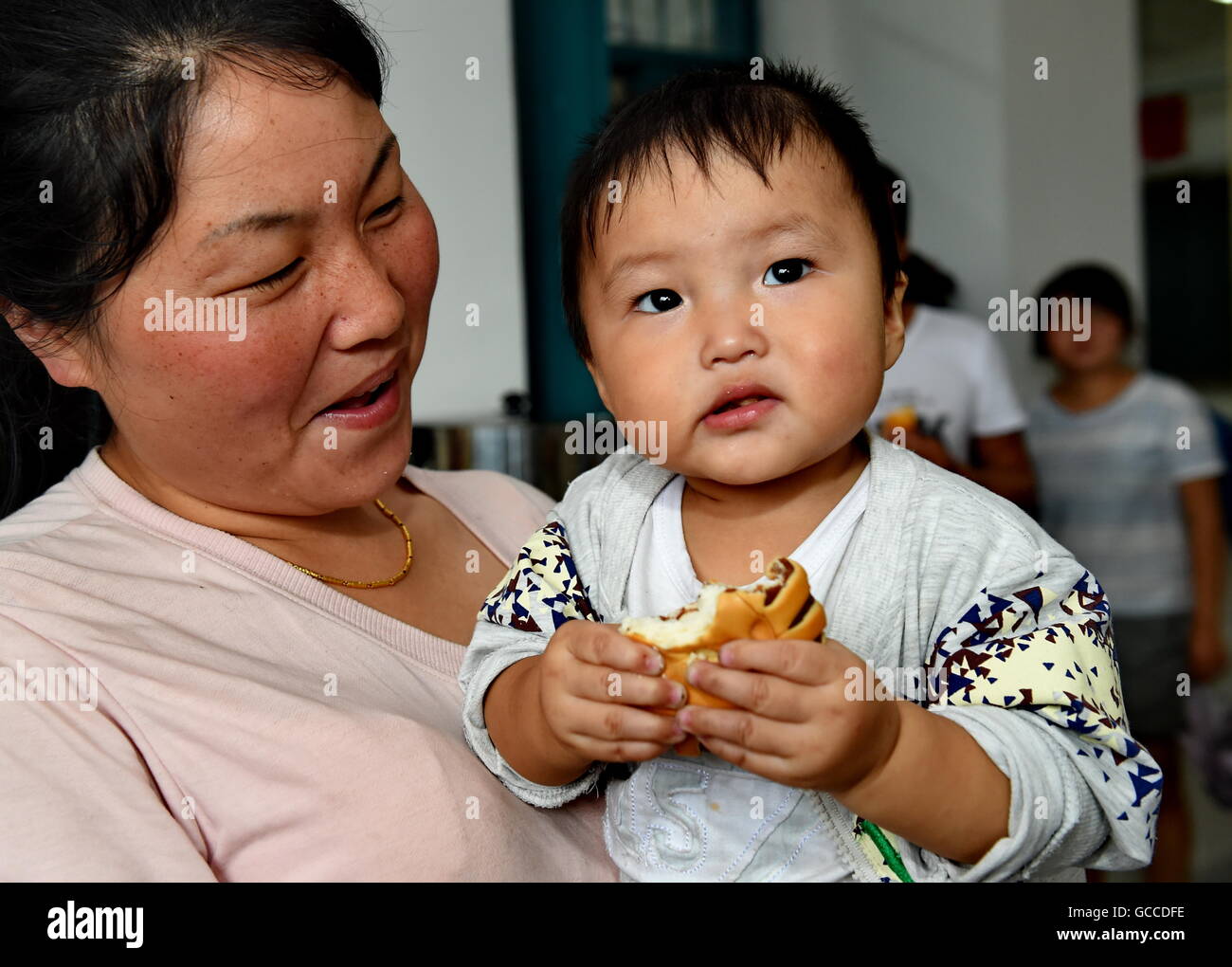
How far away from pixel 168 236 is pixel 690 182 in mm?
334

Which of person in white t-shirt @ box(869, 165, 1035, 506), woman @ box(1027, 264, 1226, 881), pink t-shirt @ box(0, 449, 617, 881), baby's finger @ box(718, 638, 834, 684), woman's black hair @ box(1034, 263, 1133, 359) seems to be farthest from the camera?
woman's black hair @ box(1034, 263, 1133, 359)

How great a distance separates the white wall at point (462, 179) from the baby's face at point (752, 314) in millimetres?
359

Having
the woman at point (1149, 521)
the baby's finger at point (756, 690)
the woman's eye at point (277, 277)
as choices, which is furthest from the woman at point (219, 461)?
the woman at point (1149, 521)

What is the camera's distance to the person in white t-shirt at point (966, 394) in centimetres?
200

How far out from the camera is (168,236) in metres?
0.75

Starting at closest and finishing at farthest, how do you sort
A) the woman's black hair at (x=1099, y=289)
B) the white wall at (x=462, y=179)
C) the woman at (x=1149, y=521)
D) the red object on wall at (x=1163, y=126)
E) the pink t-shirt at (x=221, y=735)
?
the pink t-shirt at (x=221, y=735) < the white wall at (x=462, y=179) < the woman at (x=1149, y=521) < the woman's black hair at (x=1099, y=289) < the red object on wall at (x=1163, y=126)

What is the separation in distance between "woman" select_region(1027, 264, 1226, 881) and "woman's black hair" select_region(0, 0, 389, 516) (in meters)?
1.97

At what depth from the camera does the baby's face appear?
71 centimetres

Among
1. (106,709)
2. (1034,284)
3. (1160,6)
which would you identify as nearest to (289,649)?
(106,709)

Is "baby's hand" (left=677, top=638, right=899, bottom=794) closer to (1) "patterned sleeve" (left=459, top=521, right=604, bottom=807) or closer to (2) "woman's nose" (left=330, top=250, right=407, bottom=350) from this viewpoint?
(1) "patterned sleeve" (left=459, top=521, right=604, bottom=807)

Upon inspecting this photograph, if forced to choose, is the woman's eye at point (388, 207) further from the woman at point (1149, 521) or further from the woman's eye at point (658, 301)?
the woman at point (1149, 521)

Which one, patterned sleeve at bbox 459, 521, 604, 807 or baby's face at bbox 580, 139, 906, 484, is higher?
baby's face at bbox 580, 139, 906, 484

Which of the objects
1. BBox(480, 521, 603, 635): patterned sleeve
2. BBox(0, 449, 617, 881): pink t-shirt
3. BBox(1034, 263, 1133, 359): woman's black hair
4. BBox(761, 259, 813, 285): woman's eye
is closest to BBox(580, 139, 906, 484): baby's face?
BBox(761, 259, 813, 285): woman's eye

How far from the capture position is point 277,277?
77 centimetres
